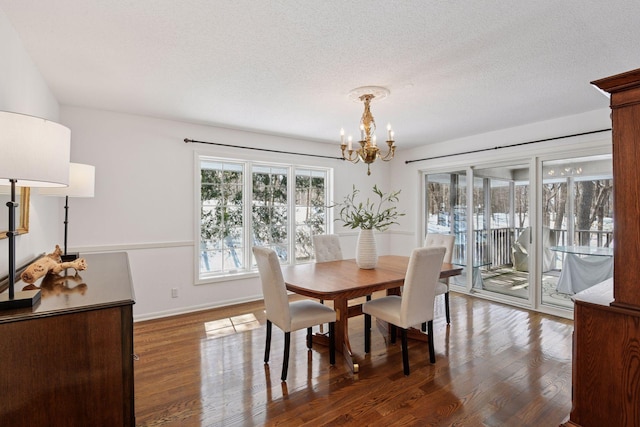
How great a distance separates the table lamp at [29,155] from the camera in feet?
3.72

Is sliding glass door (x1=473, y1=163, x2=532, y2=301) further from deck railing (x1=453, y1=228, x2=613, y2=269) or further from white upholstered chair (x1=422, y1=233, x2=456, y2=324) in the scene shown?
white upholstered chair (x1=422, y1=233, x2=456, y2=324)

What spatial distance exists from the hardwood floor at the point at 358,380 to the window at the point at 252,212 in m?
1.13

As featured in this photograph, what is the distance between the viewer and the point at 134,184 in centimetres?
366

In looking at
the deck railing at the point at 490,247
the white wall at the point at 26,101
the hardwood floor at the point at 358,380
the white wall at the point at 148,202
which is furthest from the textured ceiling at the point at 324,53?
the hardwood floor at the point at 358,380

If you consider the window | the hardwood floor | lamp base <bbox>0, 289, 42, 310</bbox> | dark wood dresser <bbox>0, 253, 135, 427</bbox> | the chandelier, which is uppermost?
the chandelier

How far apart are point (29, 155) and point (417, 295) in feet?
8.02

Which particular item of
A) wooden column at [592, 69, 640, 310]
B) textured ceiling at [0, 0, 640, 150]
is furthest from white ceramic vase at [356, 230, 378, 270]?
wooden column at [592, 69, 640, 310]

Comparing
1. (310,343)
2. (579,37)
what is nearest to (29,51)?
(310,343)

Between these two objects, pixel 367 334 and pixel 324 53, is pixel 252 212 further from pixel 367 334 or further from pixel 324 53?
pixel 324 53

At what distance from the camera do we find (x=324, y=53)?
223 cm

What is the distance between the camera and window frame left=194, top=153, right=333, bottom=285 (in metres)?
4.06

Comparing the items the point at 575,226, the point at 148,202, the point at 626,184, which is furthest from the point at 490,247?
the point at 148,202

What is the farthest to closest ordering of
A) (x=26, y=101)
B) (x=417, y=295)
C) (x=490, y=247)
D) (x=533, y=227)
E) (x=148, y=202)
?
(x=490, y=247) < (x=533, y=227) < (x=148, y=202) < (x=417, y=295) < (x=26, y=101)

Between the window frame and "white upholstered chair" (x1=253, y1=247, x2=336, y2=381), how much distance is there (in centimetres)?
186
